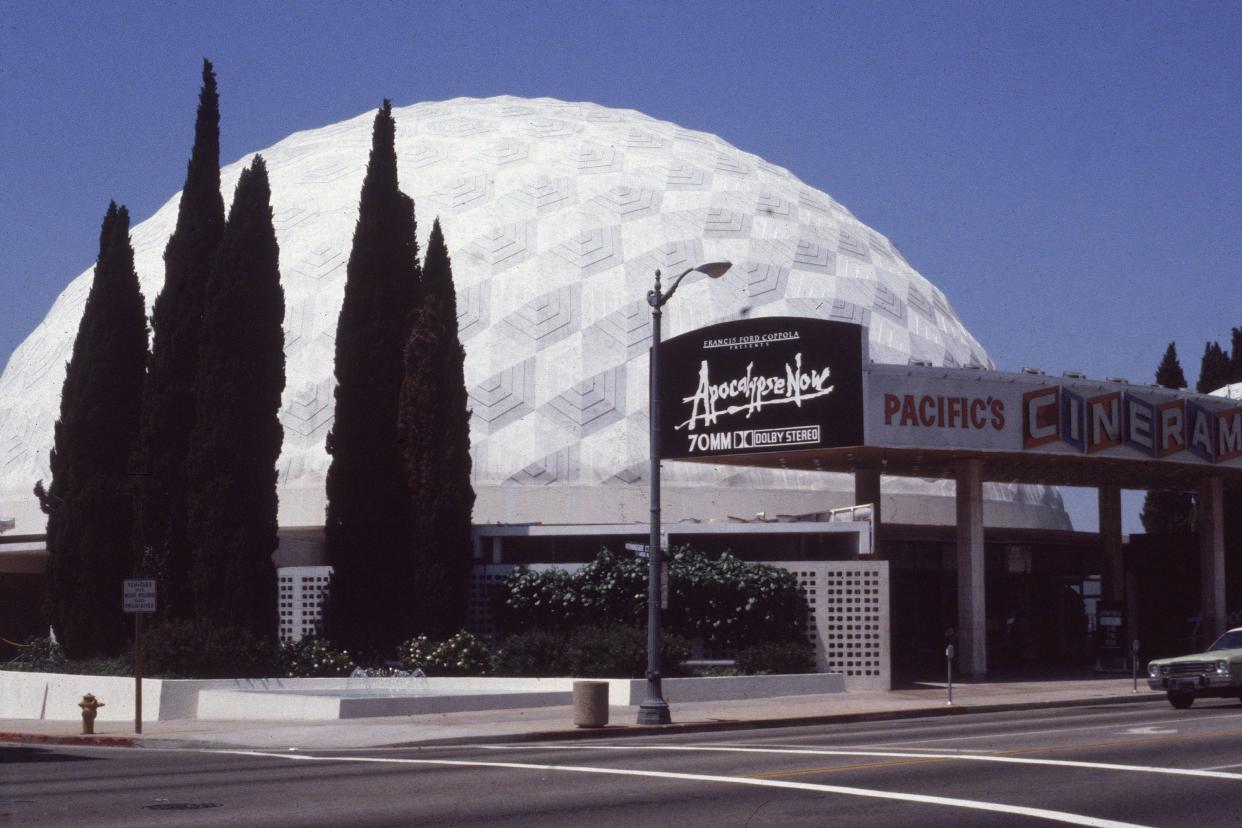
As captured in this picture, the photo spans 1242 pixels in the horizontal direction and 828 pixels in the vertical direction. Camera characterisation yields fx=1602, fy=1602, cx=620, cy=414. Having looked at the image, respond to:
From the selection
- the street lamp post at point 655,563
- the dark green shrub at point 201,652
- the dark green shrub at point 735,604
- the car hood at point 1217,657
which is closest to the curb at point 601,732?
the street lamp post at point 655,563

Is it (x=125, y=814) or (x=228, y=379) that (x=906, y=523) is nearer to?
(x=228, y=379)

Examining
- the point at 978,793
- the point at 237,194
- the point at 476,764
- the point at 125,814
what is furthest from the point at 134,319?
the point at 978,793

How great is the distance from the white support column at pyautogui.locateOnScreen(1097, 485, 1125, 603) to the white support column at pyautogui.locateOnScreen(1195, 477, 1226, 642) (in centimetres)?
273

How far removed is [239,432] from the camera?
3388cm

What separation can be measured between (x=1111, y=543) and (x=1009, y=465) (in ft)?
25.3

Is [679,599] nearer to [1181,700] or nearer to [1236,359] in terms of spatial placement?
[1181,700]

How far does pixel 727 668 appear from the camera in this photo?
35156 millimetres

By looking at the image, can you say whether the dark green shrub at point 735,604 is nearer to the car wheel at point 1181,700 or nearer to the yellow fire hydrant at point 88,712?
the car wheel at point 1181,700

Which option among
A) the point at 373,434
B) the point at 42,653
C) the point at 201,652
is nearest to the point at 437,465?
the point at 373,434

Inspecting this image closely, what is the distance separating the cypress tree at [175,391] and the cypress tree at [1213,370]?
136 feet

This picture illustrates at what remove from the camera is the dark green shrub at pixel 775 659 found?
34625mm

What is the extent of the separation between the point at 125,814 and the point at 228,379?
2036 centimetres

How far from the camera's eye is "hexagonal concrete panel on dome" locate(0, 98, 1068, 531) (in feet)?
143

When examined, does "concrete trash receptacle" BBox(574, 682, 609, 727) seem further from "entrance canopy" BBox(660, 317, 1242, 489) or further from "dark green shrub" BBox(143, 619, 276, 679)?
"entrance canopy" BBox(660, 317, 1242, 489)
